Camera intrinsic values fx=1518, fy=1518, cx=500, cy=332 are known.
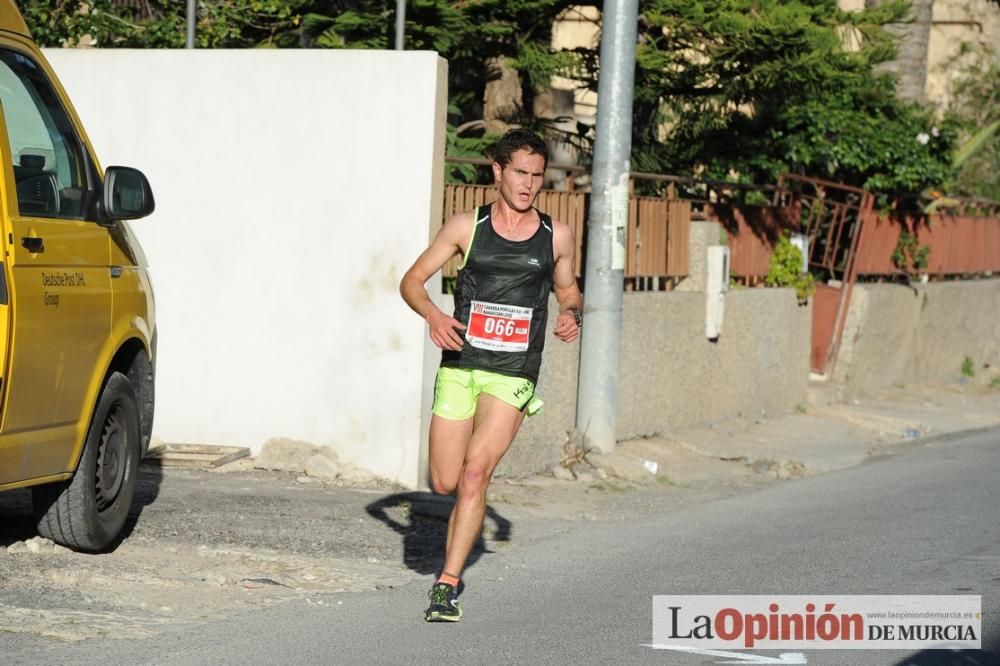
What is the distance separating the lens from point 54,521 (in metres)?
6.82

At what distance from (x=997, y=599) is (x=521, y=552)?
2434mm

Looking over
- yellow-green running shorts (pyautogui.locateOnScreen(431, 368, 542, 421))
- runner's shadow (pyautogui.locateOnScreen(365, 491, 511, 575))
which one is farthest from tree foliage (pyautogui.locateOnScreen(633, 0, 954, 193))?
yellow-green running shorts (pyautogui.locateOnScreen(431, 368, 542, 421))

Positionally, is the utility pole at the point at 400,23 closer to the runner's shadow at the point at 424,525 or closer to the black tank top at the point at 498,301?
the runner's shadow at the point at 424,525

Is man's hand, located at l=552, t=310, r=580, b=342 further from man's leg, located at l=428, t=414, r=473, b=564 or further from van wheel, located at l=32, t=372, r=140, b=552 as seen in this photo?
van wheel, located at l=32, t=372, r=140, b=552

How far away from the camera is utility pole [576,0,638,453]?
435 inches

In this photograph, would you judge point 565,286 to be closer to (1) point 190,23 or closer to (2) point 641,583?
(2) point 641,583

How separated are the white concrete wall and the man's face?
3.20 meters

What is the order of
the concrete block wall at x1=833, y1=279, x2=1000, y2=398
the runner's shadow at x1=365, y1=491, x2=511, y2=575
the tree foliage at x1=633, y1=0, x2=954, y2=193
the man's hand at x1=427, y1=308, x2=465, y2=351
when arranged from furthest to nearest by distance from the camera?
the concrete block wall at x1=833, y1=279, x2=1000, y2=398 → the tree foliage at x1=633, y1=0, x2=954, y2=193 → the runner's shadow at x1=365, y1=491, x2=511, y2=575 → the man's hand at x1=427, y1=308, x2=465, y2=351

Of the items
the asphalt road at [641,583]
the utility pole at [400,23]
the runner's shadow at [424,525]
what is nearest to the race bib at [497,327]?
the asphalt road at [641,583]

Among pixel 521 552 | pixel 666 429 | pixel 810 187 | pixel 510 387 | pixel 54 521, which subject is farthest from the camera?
pixel 810 187

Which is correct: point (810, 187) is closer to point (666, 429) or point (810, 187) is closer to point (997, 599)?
point (666, 429)

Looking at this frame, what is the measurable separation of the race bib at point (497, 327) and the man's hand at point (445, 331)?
0.13 meters

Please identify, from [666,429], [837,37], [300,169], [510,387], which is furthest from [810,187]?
[510,387]

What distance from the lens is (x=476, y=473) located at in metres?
6.21
